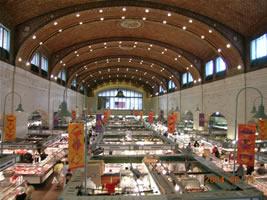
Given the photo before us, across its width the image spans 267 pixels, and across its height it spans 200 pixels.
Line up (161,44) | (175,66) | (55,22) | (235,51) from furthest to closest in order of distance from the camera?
(175,66) < (161,44) < (235,51) < (55,22)

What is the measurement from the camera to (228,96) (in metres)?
21.2

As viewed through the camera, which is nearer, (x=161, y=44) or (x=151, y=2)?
(x=151, y=2)

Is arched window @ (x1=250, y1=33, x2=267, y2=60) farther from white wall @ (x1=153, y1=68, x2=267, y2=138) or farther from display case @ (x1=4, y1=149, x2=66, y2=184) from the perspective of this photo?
display case @ (x1=4, y1=149, x2=66, y2=184)

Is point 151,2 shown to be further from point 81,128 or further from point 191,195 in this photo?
point 191,195

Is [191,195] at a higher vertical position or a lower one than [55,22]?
lower

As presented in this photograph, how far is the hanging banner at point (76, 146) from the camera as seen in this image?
758cm

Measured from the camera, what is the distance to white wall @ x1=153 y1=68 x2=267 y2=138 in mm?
17328

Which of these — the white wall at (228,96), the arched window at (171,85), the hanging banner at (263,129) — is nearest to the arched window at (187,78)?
the white wall at (228,96)

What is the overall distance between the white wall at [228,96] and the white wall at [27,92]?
1441cm

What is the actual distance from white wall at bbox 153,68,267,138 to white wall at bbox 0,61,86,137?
14.4 m

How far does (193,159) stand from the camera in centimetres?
847

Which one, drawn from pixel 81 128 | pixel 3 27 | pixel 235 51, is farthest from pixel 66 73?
pixel 81 128

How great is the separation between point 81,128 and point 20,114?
12.6 meters

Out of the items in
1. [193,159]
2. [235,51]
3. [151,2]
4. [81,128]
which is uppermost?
[151,2]
